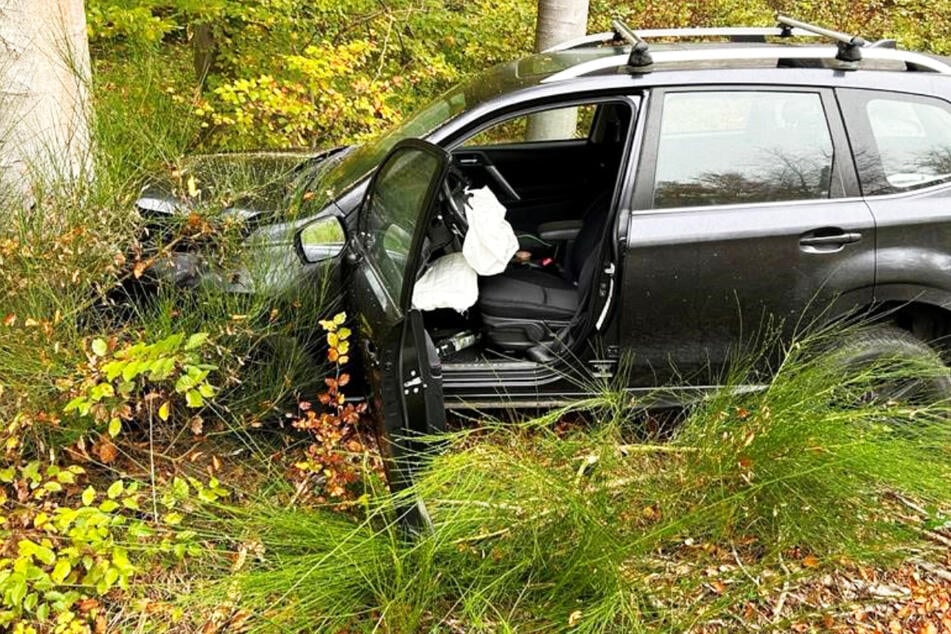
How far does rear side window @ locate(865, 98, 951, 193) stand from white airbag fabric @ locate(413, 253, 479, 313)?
1711 mm

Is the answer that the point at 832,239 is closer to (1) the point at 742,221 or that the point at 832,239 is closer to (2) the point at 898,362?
(1) the point at 742,221

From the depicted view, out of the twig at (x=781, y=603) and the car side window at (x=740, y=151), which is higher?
the car side window at (x=740, y=151)

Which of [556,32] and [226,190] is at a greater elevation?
[556,32]

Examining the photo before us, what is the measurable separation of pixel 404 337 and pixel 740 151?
1.65 metres

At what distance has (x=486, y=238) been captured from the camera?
320cm

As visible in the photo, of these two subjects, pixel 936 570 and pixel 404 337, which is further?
pixel 936 570

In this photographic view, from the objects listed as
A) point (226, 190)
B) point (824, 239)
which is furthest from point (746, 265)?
point (226, 190)

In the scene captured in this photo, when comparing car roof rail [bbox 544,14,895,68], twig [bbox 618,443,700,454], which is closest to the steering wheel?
car roof rail [bbox 544,14,895,68]

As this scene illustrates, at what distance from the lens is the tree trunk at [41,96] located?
3164mm

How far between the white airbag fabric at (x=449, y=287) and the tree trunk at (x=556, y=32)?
2178 mm

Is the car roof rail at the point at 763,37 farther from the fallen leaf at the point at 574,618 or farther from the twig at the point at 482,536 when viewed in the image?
the fallen leaf at the point at 574,618

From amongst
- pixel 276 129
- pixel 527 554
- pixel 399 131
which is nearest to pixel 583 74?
pixel 399 131

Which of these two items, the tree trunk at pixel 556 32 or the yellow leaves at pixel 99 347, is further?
the tree trunk at pixel 556 32

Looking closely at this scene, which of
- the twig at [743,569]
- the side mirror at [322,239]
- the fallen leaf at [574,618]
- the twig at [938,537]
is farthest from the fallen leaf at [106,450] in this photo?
the twig at [938,537]
